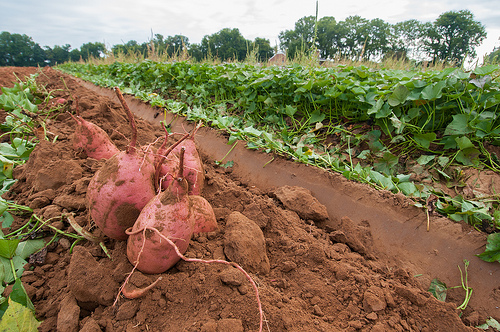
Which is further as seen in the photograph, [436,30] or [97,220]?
[436,30]

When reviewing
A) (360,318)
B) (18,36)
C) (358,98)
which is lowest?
(360,318)

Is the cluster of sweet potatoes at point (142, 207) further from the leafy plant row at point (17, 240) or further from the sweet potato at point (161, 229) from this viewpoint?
the leafy plant row at point (17, 240)

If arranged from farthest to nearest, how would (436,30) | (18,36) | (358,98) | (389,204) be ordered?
1. (18,36)
2. (436,30)
3. (358,98)
4. (389,204)

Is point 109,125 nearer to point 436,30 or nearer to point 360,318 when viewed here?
point 360,318

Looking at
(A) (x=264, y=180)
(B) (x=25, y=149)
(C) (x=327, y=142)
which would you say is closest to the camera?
(B) (x=25, y=149)

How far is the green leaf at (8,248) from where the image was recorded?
1192 mm

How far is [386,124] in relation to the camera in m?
2.68

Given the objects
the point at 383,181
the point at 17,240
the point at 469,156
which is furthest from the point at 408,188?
the point at 17,240

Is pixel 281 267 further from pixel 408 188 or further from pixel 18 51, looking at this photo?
pixel 18 51

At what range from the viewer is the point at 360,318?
4.22ft

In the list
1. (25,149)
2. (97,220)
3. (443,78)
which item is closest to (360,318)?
(97,220)

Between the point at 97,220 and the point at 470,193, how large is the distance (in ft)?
8.83

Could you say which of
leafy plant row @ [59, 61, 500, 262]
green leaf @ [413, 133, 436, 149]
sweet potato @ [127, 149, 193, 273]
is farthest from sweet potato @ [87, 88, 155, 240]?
green leaf @ [413, 133, 436, 149]

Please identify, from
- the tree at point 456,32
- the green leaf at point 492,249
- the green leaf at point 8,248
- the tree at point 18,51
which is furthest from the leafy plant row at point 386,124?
the tree at point 18,51
